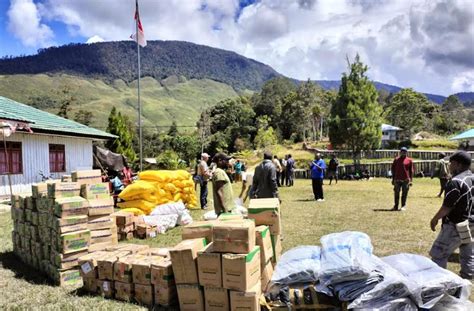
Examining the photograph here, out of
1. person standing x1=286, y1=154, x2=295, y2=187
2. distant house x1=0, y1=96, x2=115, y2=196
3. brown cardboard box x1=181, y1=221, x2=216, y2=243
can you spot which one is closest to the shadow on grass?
brown cardboard box x1=181, y1=221, x2=216, y2=243

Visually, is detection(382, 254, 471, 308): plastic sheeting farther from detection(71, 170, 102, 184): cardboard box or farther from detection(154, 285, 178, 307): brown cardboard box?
detection(71, 170, 102, 184): cardboard box

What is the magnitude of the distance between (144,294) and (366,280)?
8.91 feet

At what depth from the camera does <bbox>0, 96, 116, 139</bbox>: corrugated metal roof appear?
15.2m

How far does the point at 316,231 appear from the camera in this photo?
27.9ft

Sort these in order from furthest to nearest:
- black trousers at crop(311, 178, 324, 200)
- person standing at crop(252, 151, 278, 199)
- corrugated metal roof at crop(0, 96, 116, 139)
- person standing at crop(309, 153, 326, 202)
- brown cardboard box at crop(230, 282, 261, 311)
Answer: corrugated metal roof at crop(0, 96, 116, 139), black trousers at crop(311, 178, 324, 200), person standing at crop(309, 153, 326, 202), person standing at crop(252, 151, 278, 199), brown cardboard box at crop(230, 282, 261, 311)

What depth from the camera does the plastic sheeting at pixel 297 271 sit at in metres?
4.22

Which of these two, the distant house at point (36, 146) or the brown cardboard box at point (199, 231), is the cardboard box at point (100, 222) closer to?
the brown cardboard box at point (199, 231)

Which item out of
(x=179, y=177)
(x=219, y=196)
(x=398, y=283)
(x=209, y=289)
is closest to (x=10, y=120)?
(x=179, y=177)

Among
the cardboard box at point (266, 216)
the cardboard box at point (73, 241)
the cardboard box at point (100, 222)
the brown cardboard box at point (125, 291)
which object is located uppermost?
the cardboard box at point (266, 216)

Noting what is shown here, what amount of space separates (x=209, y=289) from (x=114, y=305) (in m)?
1.37

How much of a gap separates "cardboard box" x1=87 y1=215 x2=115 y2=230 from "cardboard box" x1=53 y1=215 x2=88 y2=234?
0.16 m

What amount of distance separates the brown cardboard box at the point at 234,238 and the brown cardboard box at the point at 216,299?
0.46 m

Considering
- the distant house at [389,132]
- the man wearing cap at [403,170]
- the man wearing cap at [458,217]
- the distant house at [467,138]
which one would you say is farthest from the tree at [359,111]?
the man wearing cap at [458,217]

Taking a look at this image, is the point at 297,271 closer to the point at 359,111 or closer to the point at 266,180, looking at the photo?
the point at 266,180
